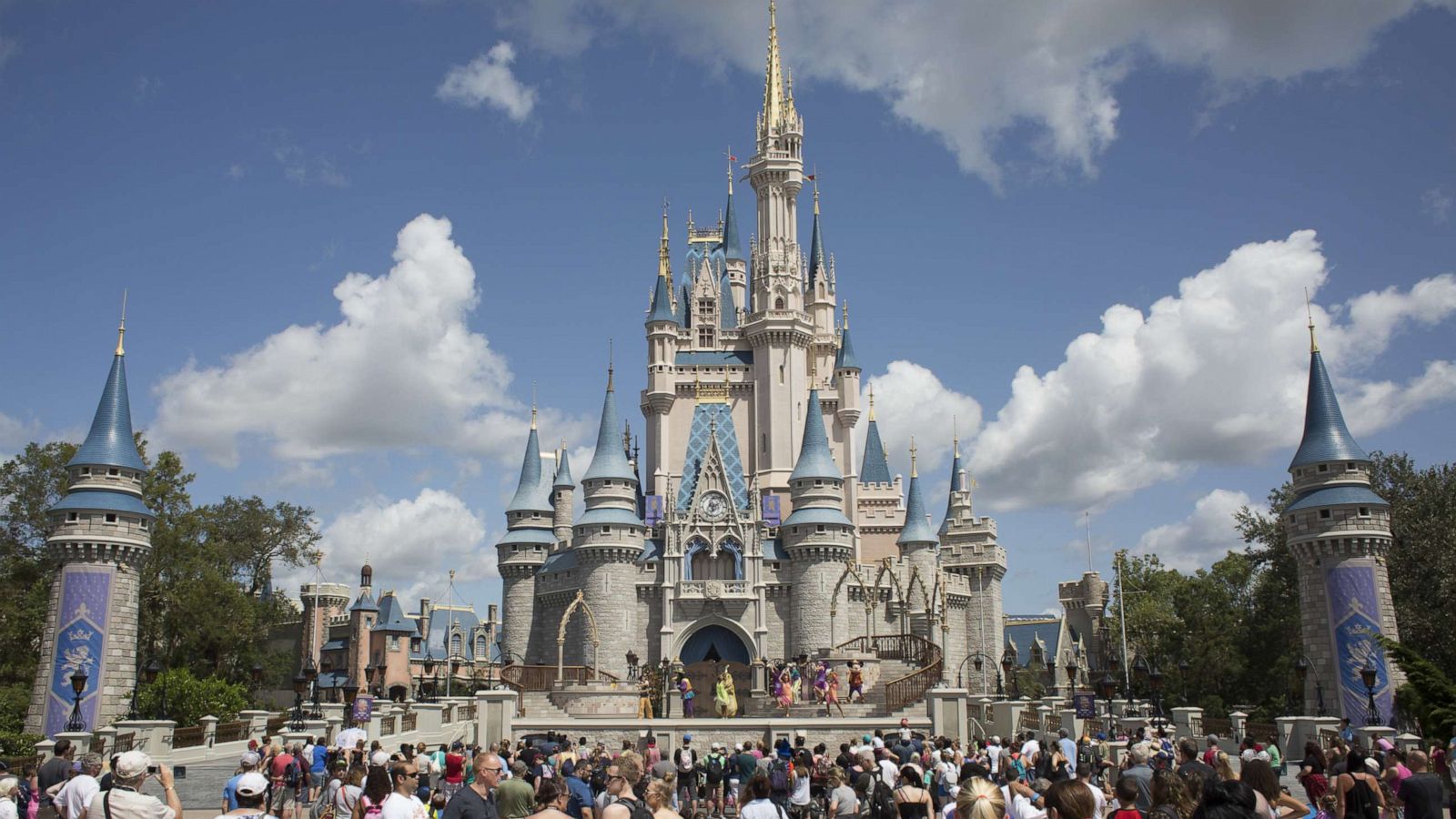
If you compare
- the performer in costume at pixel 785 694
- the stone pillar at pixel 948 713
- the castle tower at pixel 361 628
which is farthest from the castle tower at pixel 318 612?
the stone pillar at pixel 948 713

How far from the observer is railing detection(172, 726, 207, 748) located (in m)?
31.0

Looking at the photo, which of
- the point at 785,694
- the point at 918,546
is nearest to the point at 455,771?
the point at 785,694

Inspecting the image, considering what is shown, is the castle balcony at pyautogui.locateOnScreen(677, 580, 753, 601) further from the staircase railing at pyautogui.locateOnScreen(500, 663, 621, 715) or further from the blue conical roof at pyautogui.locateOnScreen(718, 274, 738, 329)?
the blue conical roof at pyautogui.locateOnScreen(718, 274, 738, 329)

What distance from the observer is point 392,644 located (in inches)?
3105

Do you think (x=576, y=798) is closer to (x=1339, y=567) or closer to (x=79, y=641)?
(x=1339, y=567)

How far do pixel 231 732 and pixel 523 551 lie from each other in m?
24.9

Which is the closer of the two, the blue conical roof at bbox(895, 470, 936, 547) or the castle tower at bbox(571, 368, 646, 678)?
the castle tower at bbox(571, 368, 646, 678)

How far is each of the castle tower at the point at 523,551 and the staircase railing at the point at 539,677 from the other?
26.2 ft

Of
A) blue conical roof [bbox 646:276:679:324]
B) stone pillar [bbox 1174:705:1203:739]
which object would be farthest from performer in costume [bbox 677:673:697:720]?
blue conical roof [bbox 646:276:679:324]

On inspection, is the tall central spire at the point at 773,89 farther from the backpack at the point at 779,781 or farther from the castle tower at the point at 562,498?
the backpack at the point at 779,781

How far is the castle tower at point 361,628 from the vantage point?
76.9m

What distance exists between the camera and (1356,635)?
36906 mm

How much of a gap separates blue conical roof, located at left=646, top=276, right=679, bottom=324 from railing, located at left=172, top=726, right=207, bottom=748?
120 ft

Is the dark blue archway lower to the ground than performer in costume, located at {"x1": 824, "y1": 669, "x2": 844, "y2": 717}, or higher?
higher
